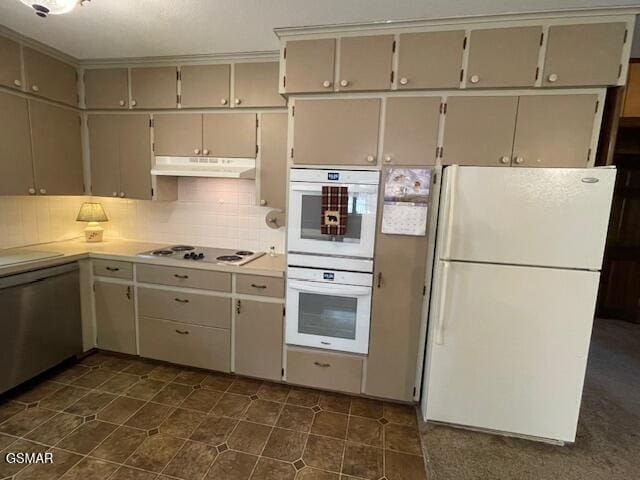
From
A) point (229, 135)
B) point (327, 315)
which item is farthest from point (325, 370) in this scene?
point (229, 135)

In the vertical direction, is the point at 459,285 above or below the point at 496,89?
below

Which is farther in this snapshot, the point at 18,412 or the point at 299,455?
the point at 18,412

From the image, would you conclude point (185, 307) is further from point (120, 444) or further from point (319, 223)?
point (319, 223)

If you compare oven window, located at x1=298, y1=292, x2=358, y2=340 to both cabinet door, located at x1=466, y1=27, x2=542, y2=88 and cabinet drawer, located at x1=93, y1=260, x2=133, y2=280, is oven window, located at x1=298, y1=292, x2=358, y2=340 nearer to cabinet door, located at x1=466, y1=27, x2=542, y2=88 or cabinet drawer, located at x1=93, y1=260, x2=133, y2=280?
cabinet drawer, located at x1=93, y1=260, x2=133, y2=280

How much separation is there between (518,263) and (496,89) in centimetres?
106

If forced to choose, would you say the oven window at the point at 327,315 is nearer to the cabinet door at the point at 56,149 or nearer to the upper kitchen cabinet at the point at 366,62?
the upper kitchen cabinet at the point at 366,62

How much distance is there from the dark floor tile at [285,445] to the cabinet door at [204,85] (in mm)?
2434

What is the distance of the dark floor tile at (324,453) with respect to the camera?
1812 millimetres

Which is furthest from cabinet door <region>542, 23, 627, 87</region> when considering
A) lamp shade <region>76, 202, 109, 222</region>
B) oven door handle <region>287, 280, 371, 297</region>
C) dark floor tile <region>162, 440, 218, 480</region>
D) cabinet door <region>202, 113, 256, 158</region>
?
lamp shade <region>76, 202, 109, 222</region>

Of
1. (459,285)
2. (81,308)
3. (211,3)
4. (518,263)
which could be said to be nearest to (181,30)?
(211,3)

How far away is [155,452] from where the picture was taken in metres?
1.85

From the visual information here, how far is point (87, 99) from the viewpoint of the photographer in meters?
2.85

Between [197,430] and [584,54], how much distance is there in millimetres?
3211

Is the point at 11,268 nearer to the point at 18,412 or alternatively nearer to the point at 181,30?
the point at 18,412
